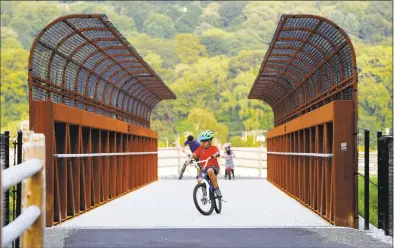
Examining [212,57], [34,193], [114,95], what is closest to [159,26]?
[212,57]

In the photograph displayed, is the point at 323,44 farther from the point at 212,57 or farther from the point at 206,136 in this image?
the point at 212,57

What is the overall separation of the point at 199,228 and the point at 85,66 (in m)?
5.53

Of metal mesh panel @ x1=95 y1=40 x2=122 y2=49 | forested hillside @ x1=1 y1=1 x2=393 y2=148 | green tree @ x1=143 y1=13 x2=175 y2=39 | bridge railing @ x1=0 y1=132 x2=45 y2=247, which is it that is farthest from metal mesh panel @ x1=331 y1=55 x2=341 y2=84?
green tree @ x1=143 y1=13 x2=175 y2=39

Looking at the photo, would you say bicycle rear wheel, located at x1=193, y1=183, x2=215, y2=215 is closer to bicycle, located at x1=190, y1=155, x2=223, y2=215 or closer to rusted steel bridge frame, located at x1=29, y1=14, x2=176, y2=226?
bicycle, located at x1=190, y1=155, x2=223, y2=215

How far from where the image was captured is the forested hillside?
111438mm

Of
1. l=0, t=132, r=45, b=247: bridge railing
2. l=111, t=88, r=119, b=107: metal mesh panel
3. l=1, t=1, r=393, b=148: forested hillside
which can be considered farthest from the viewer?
l=1, t=1, r=393, b=148: forested hillside

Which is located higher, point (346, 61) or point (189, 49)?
point (189, 49)

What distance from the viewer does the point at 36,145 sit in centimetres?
523

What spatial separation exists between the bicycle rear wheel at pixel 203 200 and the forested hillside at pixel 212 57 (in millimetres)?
81858

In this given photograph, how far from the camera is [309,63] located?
17328 millimetres

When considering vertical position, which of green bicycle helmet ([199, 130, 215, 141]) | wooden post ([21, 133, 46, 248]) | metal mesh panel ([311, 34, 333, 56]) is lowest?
wooden post ([21, 133, 46, 248])

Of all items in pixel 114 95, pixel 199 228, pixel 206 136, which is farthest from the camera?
pixel 114 95

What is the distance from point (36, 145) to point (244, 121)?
113m

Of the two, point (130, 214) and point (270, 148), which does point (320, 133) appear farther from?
point (270, 148)
